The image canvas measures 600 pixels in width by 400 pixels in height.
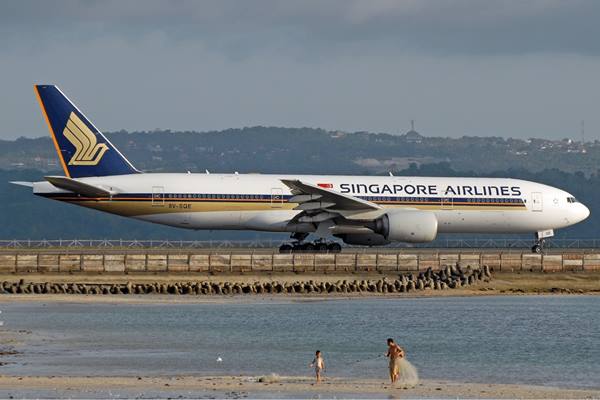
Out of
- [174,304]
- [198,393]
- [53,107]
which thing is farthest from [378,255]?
[198,393]

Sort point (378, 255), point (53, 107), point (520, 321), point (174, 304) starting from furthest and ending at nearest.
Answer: point (53, 107), point (378, 255), point (174, 304), point (520, 321)

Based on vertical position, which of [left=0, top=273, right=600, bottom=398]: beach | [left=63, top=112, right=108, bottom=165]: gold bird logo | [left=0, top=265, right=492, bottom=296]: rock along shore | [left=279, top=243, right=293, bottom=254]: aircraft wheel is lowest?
[left=0, top=273, right=600, bottom=398]: beach

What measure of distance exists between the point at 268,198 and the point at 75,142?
10.2 meters

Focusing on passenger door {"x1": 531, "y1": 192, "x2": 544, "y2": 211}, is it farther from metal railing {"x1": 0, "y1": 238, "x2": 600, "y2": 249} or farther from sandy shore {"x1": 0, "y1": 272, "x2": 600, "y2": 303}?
metal railing {"x1": 0, "y1": 238, "x2": 600, "y2": 249}

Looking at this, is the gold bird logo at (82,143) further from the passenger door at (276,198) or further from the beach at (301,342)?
the beach at (301,342)

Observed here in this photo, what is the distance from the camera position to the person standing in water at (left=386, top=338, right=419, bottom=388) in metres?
34.0

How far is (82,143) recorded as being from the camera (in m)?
→ 68.8

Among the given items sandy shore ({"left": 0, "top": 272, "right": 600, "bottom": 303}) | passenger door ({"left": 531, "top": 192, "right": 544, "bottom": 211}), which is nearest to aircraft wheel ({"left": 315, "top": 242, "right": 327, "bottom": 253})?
sandy shore ({"left": 0, "top": 272, "right": 600, "bottom": 303})

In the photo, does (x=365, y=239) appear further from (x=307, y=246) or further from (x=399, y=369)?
(x=399, y=369)

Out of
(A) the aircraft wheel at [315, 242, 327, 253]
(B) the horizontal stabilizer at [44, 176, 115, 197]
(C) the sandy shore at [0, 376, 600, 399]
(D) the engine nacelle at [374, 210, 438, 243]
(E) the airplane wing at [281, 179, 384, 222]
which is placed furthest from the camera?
(A) the aircraft wheel at [315, 242, 327, 253]

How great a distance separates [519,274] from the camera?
65125mm

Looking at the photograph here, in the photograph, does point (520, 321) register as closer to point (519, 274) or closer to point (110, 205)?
point (519, 274)

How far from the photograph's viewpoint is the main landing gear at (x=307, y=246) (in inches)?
2719

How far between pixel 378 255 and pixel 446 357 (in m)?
24.3
